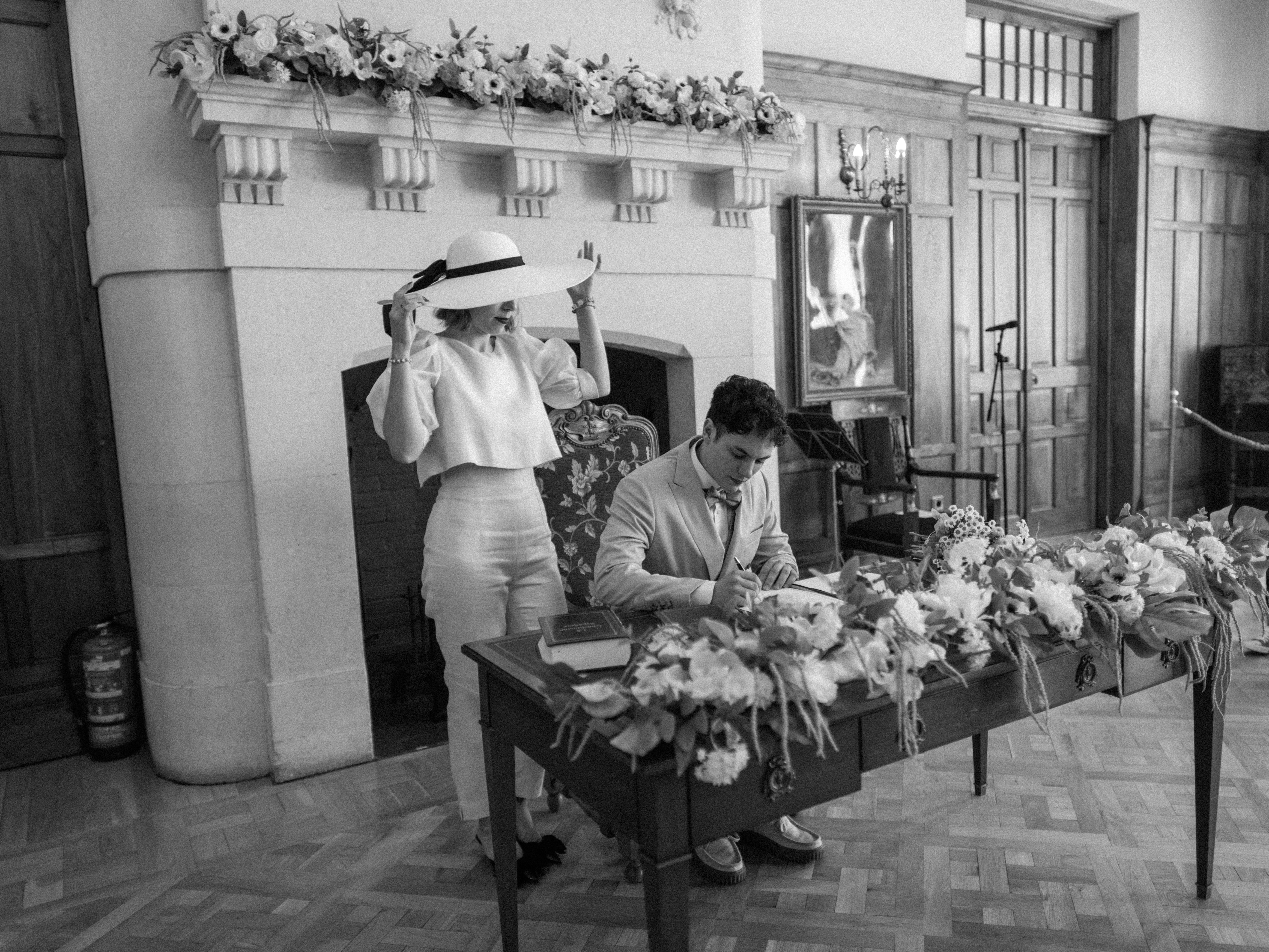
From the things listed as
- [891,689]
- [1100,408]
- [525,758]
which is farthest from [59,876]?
[1100,408]

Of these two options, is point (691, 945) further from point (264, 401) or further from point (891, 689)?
point (264, 401)

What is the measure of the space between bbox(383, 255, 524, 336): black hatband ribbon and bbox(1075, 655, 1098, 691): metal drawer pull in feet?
5.55

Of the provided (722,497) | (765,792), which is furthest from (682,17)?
(765,792)

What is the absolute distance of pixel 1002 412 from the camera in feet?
20.5

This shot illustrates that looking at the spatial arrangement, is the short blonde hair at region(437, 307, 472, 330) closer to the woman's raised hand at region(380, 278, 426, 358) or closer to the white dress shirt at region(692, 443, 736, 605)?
the woman's raised hand at region(380, 278, 426, 358)

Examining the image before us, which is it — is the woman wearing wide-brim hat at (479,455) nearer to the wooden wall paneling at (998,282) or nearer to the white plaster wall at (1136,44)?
the white plaster wall at (1136,44)

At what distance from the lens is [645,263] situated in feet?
12.9

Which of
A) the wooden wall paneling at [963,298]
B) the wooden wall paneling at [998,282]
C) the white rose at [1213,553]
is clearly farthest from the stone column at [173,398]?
the wooden wall paneling at [998,282]

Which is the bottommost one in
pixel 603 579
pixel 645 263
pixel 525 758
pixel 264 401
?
pixel 525 758

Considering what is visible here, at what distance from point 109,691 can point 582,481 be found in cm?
193

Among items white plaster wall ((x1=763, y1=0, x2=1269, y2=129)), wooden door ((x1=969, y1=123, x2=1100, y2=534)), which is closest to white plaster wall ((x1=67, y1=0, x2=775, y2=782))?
white plaster wall ((x1=763, y1=0, x2=1269, y2=129))

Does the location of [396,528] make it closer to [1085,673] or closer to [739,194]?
[739,194]

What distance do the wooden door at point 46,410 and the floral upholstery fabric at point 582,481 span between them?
175 cm

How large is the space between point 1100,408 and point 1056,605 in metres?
5.94
